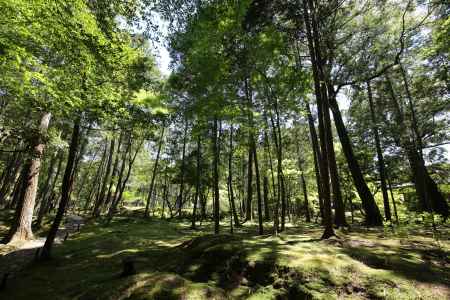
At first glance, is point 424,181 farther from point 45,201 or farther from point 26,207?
point 45,201

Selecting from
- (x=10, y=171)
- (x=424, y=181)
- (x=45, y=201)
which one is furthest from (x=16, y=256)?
(x=424, y=181)

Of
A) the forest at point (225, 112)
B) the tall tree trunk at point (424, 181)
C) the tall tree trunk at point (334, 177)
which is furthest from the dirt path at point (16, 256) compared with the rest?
the tall tree trunk at point (424, 181)

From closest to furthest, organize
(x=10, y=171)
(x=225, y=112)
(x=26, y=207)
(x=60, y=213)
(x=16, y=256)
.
→ (x=60, y=213)
(x=16, y=256)
(x=225, y=112)
(x=26, y=207)
(x=10, y=171)

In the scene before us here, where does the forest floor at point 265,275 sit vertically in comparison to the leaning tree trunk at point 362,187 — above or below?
below

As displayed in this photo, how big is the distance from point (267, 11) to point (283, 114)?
4.50 meters

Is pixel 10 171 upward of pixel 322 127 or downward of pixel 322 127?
upward

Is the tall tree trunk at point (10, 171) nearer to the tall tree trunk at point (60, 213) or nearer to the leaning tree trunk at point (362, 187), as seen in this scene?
the tall tree trunk at point (60, 213)

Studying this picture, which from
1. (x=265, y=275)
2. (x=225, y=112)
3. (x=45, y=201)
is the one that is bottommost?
(x=265, y=275)

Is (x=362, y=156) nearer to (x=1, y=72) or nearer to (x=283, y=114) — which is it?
(x=283, y=114)

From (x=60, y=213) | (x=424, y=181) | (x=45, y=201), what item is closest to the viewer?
(x=60, y=213)

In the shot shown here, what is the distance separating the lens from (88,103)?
24.6 feet

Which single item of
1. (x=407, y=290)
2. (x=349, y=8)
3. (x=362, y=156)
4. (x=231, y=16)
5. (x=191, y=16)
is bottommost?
(x=407, y=290)

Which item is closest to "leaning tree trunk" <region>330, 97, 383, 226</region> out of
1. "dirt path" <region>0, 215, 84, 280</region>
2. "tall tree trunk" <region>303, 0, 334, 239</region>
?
"tall tree trunk" <region>303, 0, 334, 239</region>

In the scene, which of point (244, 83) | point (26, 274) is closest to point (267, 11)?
point (244, 83)
